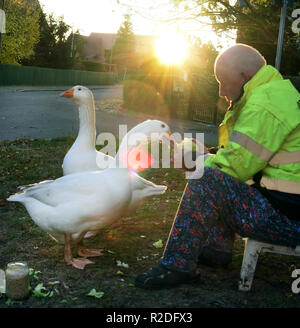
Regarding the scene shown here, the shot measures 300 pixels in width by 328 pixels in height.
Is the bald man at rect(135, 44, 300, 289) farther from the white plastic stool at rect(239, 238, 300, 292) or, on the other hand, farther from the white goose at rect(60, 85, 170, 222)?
the white goose at rect(60, 85, 170, 222)

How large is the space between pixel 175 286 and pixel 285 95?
1447 mm

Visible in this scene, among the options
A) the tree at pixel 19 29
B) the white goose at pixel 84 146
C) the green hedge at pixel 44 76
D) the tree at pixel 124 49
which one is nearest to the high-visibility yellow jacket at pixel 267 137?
the white goose at pixel 84 146

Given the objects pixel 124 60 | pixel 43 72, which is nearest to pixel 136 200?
pixel 43 72

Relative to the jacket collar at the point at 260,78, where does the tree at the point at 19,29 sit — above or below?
above

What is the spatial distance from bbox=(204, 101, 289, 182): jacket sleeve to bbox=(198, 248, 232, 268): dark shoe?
0.95 meters

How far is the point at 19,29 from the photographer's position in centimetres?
3309

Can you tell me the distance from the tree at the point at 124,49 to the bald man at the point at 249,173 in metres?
72.1

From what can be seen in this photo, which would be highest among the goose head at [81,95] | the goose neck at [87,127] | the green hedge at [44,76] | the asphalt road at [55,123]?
the green hedge at [44,76]

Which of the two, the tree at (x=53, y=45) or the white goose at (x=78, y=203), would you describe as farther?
Answer: the tree at (x=53, y=45)

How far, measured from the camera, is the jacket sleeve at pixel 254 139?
2490mm

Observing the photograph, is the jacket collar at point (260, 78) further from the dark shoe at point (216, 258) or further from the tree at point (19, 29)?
the tree at point (19, 29)

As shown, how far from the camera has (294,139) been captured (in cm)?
262

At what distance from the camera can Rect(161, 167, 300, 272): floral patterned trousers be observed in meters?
2.66

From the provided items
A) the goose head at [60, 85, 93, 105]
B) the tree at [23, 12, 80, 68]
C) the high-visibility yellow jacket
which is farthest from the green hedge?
the high-visibility yellow jacket
